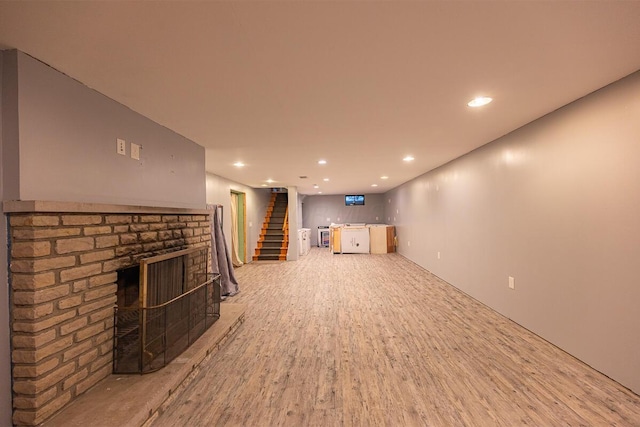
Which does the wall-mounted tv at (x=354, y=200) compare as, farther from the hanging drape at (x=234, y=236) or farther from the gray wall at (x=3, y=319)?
the gray wall at (x=3, y=319)

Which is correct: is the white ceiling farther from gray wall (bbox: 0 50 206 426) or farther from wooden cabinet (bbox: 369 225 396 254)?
wooden cabinet (bbox: 369 225 396 254)

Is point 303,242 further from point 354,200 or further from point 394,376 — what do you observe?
point 394,376

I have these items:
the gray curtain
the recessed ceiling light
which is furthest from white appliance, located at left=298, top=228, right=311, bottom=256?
the recessed ceiling light

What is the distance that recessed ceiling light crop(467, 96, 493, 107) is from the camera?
241cm

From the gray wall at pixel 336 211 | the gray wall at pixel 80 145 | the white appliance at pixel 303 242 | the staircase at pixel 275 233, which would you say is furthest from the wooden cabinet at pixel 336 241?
the gray wall at pixel 80 145

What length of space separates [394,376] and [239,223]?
665 cm

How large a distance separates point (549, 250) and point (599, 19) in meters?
2.12

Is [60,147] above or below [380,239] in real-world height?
above

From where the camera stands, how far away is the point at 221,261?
5.12 meters

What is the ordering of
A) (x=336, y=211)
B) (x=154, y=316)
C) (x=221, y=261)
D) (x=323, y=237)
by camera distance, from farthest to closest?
(x=336, y=211)
(x=323, y=237)
(x=221, y=261)
(x=154, y=316)

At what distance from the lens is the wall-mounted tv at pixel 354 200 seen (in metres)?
12.6

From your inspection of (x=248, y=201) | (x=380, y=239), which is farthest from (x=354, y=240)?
(x=248, y=201)

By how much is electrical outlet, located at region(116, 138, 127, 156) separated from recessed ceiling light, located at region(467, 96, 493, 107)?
2.86 metres

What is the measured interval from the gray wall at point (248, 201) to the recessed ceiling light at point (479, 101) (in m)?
4.89
